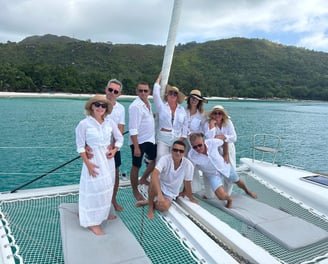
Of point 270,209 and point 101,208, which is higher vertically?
point 101,208

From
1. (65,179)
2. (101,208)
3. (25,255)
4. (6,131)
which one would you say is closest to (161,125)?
(101,208)

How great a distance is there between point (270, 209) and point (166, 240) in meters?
1.58

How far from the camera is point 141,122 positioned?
11.5 ft

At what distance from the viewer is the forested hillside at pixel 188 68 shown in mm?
58219

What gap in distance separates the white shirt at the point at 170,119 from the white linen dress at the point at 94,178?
1.07 metres

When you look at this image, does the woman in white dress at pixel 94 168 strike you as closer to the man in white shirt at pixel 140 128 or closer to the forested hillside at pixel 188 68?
the man in white shirt at pixel 140 128

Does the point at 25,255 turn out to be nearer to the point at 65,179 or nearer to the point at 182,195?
the point at 182,195

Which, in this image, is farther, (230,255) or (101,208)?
(101,208)

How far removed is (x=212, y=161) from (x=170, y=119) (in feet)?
2.59

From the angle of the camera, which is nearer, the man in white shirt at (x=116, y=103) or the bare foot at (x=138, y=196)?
the man in white shirt at (x=116, y=103)

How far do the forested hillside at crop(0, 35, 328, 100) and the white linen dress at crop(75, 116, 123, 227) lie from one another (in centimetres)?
5588

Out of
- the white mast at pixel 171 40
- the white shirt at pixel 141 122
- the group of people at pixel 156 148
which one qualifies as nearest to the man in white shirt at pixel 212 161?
the group of people at pixel 156 148

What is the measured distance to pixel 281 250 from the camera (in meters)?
2.76

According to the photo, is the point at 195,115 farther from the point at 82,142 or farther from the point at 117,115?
the point at 82,142
